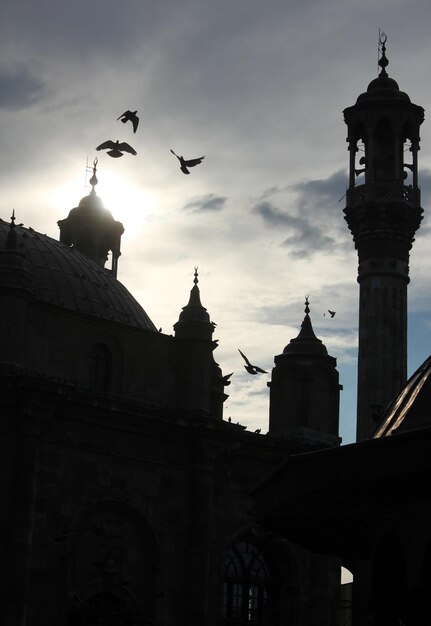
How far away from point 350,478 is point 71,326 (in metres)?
26.9

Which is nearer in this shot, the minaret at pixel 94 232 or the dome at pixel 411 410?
the dome at pixel 411 410

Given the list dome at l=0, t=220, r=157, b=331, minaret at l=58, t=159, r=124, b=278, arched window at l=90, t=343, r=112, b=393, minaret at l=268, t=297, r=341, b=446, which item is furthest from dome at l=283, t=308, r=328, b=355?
minaret at l=58, t=159, r=124, b=278

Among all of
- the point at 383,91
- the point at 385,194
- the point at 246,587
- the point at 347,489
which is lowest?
the point at 347,489

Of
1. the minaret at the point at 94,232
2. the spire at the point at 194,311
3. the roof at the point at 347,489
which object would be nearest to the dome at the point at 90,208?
the minaret at the point at 94,232

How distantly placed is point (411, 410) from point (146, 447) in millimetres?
24757

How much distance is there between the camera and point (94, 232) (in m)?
58.7

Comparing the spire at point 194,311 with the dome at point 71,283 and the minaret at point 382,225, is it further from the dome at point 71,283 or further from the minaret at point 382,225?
the minaret at point 382,225

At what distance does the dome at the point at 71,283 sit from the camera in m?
44.7

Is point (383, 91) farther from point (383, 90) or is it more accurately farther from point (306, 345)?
point (306, 345)

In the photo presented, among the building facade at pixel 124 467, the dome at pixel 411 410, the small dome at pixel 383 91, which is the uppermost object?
the small dome at pixel 383 91

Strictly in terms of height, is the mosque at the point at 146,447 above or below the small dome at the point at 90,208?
below

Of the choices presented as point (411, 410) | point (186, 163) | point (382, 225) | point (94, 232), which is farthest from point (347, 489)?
point (94, 232)

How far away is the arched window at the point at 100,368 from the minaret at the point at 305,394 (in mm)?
6718

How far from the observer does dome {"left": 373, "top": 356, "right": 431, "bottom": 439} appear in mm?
18141
